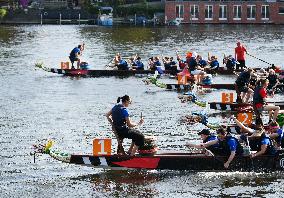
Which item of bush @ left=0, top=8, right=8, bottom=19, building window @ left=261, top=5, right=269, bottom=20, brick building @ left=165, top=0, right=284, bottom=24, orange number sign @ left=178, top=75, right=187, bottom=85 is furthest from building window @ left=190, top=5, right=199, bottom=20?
orange number sign @ left=178, top=75, right=187, bottom=85

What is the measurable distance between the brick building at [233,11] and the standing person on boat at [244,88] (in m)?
87.6

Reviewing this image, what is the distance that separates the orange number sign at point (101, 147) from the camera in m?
27.4

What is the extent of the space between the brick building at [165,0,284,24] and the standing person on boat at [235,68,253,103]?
87576 mm

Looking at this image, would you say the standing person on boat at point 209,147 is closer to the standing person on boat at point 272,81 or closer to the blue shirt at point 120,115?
the blue shirt at point 120,115

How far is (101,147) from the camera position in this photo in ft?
90.2

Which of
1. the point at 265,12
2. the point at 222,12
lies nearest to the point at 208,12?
the point at 222,12

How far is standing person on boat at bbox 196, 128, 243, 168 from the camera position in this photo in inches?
1065

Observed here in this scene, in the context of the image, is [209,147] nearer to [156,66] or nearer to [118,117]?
[118,117]

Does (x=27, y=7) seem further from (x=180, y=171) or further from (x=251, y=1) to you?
(x=180, y=171)

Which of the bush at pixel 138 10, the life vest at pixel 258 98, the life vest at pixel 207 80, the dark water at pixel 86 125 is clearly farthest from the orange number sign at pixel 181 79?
the bush at pixel 138 10

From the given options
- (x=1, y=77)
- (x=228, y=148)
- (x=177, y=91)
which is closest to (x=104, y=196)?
(x=228, y=148)

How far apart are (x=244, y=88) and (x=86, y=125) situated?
7.99m

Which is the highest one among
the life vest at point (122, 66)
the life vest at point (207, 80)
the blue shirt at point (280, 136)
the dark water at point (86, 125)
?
the life vest at point (122, 66)

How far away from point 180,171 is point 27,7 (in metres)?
115
